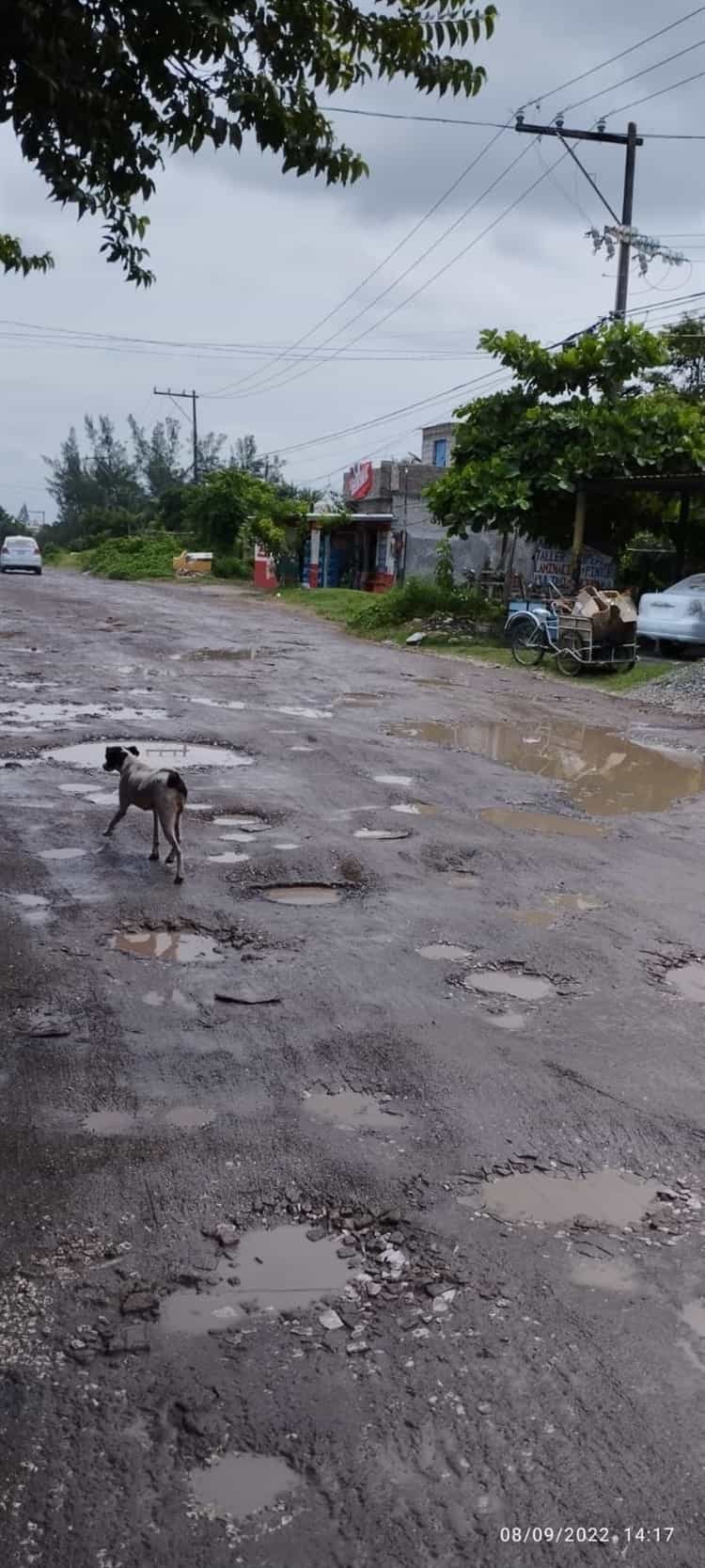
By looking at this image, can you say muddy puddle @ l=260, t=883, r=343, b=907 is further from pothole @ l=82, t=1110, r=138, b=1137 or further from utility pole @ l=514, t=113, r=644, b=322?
utility pole @ l=514, t=113, r=644, b=322

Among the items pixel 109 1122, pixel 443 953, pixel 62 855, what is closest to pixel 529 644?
pixel 62 855

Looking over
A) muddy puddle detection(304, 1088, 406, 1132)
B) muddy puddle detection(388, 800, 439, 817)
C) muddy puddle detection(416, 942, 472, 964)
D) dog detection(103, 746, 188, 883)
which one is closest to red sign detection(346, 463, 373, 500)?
muddy puddle detection(388, 800, 439, 817)

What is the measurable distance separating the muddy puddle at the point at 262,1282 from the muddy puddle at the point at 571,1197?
0.58 meters

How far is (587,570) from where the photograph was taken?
25.1 m

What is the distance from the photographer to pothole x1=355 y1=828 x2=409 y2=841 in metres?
8.51

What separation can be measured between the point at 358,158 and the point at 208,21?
1.00 m

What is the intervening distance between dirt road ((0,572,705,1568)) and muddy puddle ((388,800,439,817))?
0.68ft

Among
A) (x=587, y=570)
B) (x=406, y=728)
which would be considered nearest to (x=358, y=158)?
(x=406, y=728)

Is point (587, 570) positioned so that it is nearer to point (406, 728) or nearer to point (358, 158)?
point (406, 728)

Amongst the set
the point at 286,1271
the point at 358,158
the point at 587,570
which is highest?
the point at 358,158

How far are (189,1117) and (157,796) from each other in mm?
3271

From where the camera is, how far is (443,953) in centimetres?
615

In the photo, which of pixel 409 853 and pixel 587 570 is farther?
pixel 587 570

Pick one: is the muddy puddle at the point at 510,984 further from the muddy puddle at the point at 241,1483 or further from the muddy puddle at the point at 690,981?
the muddy puddle at the point at 241,1483
